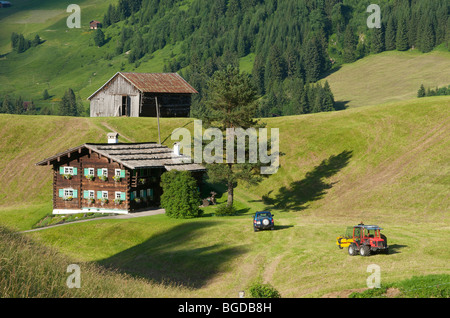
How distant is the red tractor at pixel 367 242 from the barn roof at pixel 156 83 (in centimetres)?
6860

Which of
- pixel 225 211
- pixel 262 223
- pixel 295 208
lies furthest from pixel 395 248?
pixel 295 208

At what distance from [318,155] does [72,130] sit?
4110 centimetres

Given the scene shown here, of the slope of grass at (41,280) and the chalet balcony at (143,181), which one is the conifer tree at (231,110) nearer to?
the chalet balcony at (143,181)

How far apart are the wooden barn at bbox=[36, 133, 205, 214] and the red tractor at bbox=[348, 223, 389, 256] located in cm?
3049

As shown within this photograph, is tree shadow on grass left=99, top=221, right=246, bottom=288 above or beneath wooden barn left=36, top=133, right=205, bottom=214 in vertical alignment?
beneath

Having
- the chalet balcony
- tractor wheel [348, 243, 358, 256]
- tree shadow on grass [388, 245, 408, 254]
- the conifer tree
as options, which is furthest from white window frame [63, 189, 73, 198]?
tree shadow on grass [388, 245, 408, 254]

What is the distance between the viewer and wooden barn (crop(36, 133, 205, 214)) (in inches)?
2557

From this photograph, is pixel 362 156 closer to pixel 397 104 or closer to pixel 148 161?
pixel 397 104

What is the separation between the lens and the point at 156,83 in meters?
106

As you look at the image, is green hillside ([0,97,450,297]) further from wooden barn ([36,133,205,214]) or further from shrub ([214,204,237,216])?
wooden barn ([36,133,205,214])
